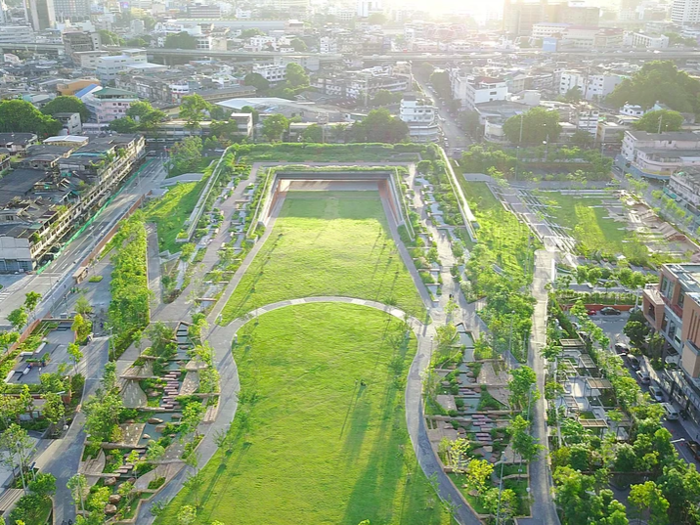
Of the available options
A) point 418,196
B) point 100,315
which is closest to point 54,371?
point 100,315

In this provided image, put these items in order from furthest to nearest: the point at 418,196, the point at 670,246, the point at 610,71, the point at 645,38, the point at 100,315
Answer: the point at 645,38 → the point at 610,71 → the point at 418,196 → the point at 670,246 → the point at 100,315

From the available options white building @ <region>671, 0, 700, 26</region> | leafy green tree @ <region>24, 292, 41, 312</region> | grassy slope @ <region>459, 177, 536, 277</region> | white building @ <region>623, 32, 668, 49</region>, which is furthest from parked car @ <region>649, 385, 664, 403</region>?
white building @ <region>671, 0, 700, 26</region>

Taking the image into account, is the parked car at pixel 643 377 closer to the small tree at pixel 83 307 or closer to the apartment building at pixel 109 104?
the small tree at pixel 83 307

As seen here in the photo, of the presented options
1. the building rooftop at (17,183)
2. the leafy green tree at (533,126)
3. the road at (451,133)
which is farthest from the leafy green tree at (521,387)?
the leafy green tree at (533,126)

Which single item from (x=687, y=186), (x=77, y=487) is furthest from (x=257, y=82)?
(x=77, y=487)

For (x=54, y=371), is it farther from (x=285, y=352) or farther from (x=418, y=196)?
(x=418, y=196)

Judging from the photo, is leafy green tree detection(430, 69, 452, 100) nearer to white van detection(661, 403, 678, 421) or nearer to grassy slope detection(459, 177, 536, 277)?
grassy slope detection(459, 177, 536, 277)
